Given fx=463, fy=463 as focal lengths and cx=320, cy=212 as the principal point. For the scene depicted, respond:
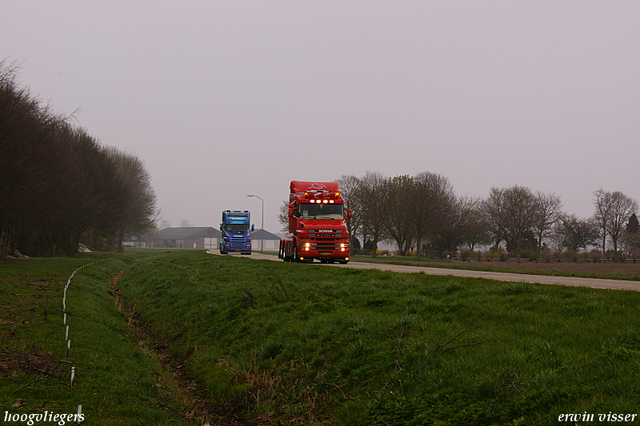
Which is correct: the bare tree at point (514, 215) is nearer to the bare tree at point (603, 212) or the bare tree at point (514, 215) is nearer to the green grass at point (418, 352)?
the bare tree at point (603, 212)

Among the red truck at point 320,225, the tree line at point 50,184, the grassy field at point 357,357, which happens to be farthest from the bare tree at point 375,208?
the grassy field at point 357,357

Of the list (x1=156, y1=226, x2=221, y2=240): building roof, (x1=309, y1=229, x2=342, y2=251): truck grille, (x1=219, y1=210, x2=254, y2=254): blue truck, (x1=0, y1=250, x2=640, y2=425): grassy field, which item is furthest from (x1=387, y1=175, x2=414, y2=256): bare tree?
(x1=156, y1=226, x2=221, y2=240): building roof

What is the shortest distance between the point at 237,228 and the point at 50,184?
21.5 metres

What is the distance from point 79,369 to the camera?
8398 mm

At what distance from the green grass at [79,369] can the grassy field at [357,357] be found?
1.6 inches

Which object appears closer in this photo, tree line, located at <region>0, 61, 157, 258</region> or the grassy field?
the grassy field

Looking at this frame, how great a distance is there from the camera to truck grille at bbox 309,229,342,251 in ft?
87.8

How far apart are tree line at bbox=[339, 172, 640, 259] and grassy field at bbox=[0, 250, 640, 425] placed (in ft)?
167

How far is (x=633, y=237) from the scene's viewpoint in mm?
73562

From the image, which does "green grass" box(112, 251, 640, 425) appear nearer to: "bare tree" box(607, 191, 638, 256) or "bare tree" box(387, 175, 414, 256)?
"bare tree" box(387, 175, 414, 256)

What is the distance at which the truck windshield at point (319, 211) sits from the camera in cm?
2752

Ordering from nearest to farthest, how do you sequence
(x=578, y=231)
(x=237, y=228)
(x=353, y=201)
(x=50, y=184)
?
(x=50, y=184) → (x=237, y=228) → (x=353, y=201) → (x=578, y=231)

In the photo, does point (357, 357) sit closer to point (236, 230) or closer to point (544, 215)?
point (236, 230)

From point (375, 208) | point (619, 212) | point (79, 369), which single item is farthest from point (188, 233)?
point (79, 369)
